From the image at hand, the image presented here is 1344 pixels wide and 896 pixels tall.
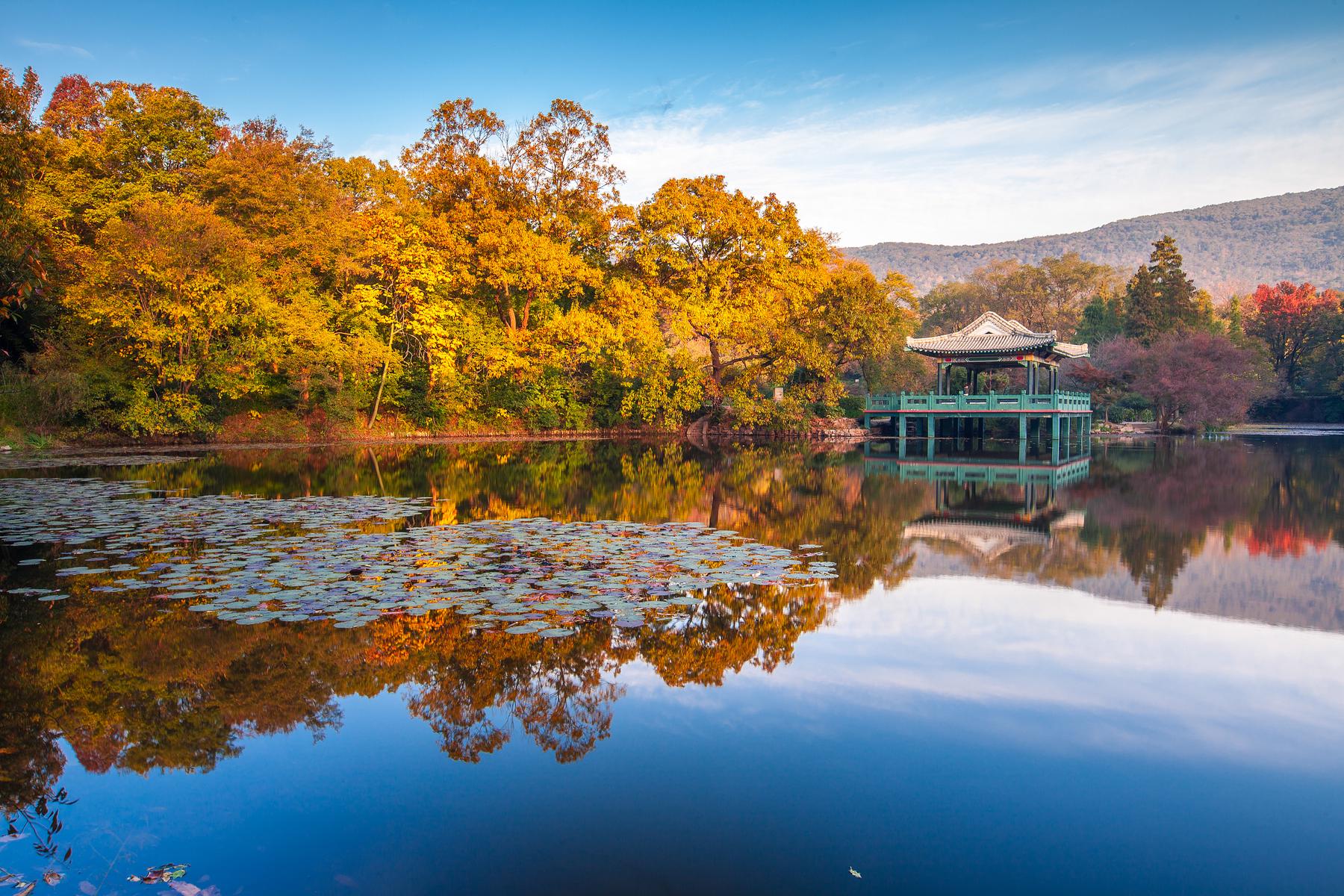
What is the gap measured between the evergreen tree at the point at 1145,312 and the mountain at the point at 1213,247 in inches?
3091

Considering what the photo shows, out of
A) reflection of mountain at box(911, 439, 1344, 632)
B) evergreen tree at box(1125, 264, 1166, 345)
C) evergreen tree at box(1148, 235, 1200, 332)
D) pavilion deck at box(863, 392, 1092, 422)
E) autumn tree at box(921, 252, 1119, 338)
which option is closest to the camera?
reflection of mountain at box(911, 439, 1344, 632)

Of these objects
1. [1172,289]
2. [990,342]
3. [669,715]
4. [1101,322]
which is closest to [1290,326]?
[1101,322]

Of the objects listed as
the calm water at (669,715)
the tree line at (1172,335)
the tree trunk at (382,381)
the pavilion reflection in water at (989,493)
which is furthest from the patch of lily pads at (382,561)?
the tree line at (1172,335)

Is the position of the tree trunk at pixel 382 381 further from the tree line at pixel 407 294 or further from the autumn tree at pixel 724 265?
the autumn tree at pixel 724 265

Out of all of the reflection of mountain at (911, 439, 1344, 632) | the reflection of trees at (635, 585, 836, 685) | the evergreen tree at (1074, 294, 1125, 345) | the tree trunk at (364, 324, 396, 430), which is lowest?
the reflection of mountain at (911, 439, 1344, 632)

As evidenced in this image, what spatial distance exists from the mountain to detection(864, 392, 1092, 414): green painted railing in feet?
316

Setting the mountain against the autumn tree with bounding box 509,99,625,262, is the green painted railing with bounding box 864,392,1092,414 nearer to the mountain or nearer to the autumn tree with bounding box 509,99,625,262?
the autumn tree with bounding box 509,99,625,262

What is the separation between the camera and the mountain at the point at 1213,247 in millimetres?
122438

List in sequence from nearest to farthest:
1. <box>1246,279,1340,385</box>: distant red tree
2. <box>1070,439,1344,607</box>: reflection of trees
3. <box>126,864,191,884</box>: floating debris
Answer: <box>126,864,191,884</box>: floating debris < <box>1070,439,1344,607</box>: reflection of trees < <box>1246,279,1340,385</box>: distant red tree

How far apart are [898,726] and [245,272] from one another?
22.5m

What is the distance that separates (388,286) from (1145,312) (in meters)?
38.3

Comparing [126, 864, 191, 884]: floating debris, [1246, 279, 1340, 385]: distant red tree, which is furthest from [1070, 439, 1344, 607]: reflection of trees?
[1246, 279, 1340, 385]: distant red tree

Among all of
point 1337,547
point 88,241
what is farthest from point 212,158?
point 1337,547

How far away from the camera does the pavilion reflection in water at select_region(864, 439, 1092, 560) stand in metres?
10.0
